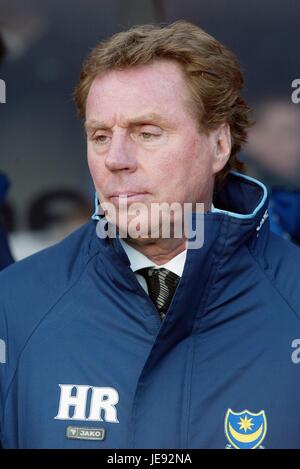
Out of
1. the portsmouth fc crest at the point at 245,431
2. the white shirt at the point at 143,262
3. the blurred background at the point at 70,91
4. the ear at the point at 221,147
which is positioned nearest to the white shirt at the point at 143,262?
the white shirt at the point at 143,262

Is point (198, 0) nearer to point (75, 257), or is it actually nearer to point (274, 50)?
point (274, 50)

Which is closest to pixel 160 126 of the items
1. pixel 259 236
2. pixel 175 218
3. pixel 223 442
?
pixel 175 218

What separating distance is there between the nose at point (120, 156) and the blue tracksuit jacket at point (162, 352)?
137mm

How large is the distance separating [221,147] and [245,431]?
1.98ft

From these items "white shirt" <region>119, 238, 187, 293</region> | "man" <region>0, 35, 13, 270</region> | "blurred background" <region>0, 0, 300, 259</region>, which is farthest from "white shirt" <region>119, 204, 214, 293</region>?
"blurred background" <region>0, 0, 300, 259</region>

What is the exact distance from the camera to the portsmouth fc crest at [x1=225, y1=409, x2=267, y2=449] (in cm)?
150

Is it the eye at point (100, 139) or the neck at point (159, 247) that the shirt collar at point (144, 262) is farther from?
the eye at point (100, 139)

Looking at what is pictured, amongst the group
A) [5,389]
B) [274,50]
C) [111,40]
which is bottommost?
[5,389]

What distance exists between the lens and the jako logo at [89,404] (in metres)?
1.54

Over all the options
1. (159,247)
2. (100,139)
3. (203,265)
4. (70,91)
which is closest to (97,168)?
(100,139)

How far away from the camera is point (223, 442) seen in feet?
4.91

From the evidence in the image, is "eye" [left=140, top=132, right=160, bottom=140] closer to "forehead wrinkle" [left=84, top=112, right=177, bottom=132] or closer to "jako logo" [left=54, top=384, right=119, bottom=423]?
"forehead wrinkle" [left=84, top=112, right=177, bottom=132]

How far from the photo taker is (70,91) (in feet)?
9.73
